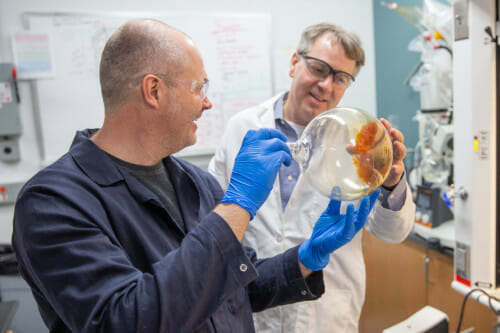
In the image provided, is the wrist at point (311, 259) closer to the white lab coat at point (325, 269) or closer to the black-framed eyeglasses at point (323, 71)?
the white lab coat at point (325, 269)

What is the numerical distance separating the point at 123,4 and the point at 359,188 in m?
2.43

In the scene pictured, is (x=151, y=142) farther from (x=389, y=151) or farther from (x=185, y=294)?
(x=389, y=151)

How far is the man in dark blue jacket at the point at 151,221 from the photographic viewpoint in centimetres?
68

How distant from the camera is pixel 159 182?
99 centimetres

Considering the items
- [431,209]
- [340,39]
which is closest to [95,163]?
[340,39]

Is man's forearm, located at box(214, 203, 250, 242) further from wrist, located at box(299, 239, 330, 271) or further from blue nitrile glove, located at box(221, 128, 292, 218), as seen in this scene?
wrist, located at box(299, 239, 330, 271)

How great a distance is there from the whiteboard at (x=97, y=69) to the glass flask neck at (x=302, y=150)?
193 centimetres

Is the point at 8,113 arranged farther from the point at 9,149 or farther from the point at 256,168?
the point at 256,168

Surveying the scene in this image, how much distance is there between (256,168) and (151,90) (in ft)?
1.04

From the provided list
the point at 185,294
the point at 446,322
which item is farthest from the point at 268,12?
the point at 185,294

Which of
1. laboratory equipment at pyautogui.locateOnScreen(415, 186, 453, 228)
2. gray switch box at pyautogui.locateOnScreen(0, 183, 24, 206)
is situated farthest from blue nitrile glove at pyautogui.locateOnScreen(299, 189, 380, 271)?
gray switch box at pyautogui.locateOnScreen(0, 183, 24, 206)

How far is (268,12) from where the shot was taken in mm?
2893

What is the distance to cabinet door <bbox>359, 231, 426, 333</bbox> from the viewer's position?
2094mm

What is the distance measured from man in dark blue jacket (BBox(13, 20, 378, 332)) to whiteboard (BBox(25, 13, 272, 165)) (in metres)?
1.78
